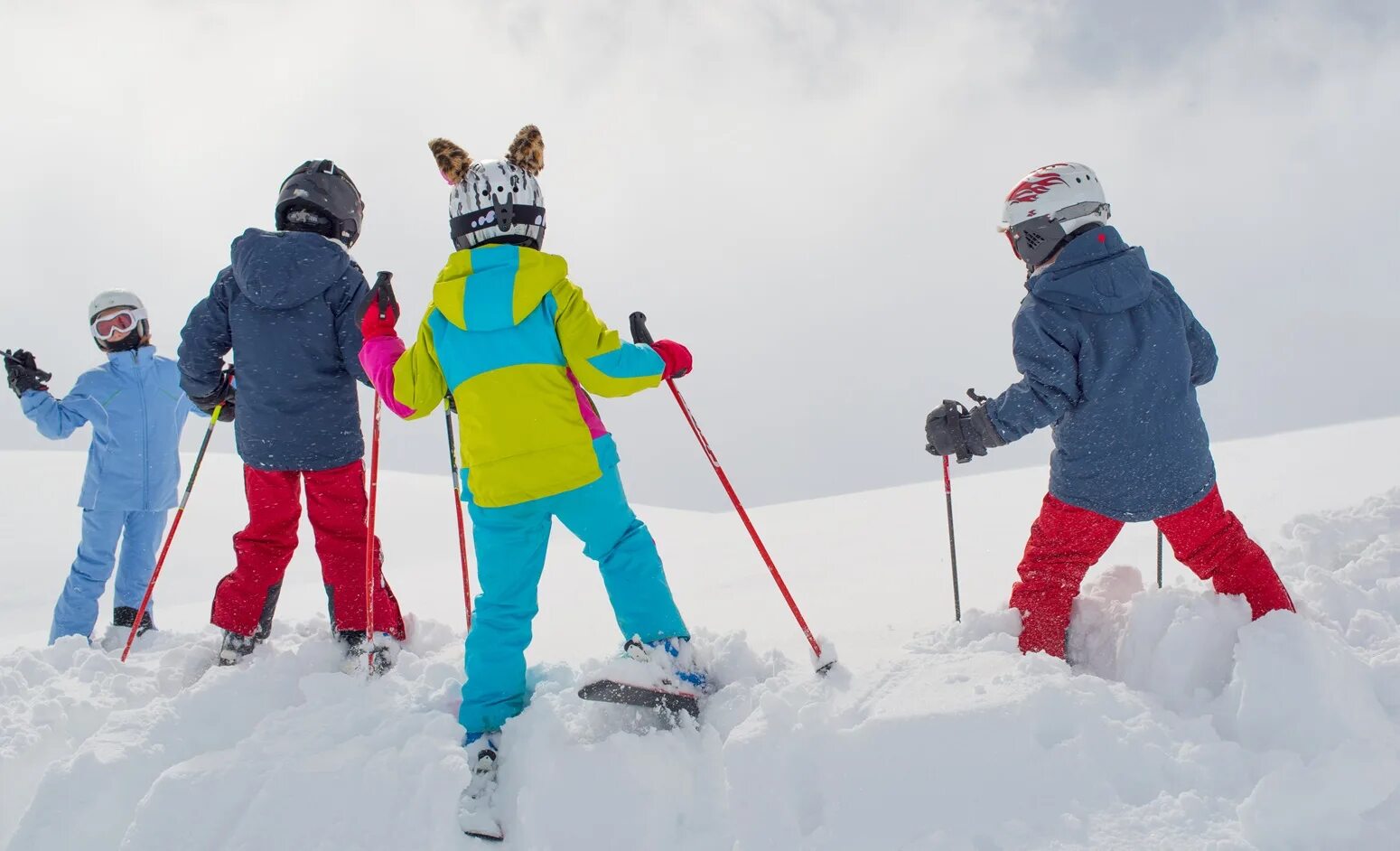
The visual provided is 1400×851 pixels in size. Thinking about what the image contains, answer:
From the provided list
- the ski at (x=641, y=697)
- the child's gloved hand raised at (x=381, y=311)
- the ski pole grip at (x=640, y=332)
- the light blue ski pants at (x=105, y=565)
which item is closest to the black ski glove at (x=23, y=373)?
the light blue ski pants at (x=105, y=565)

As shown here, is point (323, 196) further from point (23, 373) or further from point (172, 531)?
point (23, 373)

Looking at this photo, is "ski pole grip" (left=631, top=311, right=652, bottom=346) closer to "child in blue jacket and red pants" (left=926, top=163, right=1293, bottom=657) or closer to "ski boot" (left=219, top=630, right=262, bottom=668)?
"child in blue jacket and red pants" (left=926, top=163, right=1293, bottom=657)

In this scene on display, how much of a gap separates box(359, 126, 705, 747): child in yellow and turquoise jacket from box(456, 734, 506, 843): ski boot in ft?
0.33

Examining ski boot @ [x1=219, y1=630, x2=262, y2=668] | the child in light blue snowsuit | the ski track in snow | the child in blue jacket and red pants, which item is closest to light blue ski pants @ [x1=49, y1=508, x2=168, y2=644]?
the child in light blue snowsuit

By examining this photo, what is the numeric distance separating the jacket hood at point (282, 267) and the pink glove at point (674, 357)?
1.72 metres

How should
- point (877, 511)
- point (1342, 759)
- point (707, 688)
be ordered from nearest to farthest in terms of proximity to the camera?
point (1342, 759)
point (707, 688)
point (877, 511)

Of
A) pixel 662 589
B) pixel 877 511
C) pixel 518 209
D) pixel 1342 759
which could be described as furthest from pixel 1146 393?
pixel 877 511

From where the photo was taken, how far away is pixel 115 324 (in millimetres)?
5254

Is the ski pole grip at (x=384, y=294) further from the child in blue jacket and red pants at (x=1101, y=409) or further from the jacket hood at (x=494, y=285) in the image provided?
the child in blue jacket and red pants at (x=1101, y=409)

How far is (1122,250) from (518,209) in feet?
7.74

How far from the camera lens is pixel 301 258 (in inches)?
153

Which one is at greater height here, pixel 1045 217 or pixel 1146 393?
pixel 1045 217

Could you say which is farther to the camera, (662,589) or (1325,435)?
(1325,435)

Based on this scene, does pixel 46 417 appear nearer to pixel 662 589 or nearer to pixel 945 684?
pixel 662 589
